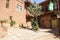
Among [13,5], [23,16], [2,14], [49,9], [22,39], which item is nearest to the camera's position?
[22,39]

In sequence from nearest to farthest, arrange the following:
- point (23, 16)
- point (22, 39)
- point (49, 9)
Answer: point (22, 39) → point (23, 16) → point (49, 9)

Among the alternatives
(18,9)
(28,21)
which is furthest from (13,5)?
(28,21)

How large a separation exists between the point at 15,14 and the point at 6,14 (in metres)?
2.37

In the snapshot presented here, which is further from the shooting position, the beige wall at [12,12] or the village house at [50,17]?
the village house at [50,17]

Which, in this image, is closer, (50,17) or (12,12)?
(12,12)

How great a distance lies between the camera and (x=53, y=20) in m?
29.2

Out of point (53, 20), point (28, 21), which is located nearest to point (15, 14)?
point (28, 21)

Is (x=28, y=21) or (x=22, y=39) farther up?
(x=28, y=21)

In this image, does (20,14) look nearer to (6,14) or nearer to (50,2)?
(6,14)

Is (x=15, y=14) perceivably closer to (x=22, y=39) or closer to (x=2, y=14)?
(x=2, y=14)

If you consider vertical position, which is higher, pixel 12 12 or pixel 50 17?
pixel 12 12

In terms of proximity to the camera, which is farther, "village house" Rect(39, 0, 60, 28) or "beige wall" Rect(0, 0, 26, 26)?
"village house" Rect(39, 0, 60, 28)

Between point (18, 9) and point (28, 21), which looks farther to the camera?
point (28, 21)

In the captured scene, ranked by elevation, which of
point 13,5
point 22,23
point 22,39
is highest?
point 13,5
